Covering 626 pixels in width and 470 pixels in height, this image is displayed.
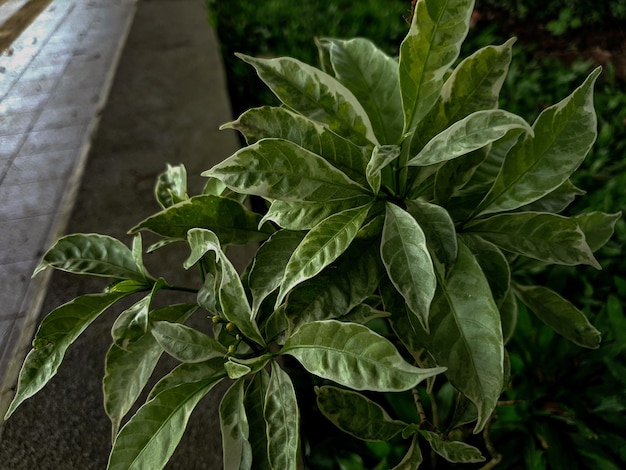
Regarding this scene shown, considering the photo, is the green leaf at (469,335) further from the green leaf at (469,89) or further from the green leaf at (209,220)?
the green leaf at (209,220)

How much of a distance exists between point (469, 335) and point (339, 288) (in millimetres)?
194

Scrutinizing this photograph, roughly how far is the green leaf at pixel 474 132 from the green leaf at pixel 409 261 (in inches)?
3.9

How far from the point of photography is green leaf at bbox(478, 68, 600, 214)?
79 cm

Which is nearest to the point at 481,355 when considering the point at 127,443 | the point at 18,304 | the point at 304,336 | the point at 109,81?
the point at 304,336

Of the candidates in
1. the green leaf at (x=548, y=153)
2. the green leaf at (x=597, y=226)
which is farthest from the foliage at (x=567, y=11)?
the green leaf at (x=548, y=153)

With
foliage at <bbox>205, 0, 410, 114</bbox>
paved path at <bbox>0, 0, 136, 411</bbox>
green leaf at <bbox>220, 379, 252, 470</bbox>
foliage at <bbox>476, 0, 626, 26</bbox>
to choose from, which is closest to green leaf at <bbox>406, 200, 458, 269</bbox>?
green leaf at <bbox>220, 379, 252, 470</bbox>

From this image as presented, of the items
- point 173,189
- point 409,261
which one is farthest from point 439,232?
point 173,189

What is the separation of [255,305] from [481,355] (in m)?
0.32

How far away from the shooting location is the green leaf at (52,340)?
80 cm

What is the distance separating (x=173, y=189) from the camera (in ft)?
3.33

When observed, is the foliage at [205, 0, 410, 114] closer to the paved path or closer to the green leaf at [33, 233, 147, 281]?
the paved path

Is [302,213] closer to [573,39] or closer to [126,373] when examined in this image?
[126,373]

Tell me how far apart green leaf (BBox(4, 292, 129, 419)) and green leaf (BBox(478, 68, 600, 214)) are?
2.16 feet

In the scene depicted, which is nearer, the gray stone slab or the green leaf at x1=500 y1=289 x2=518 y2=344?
the green leaf at x1=500 y1=289 x2=518 y2=344
